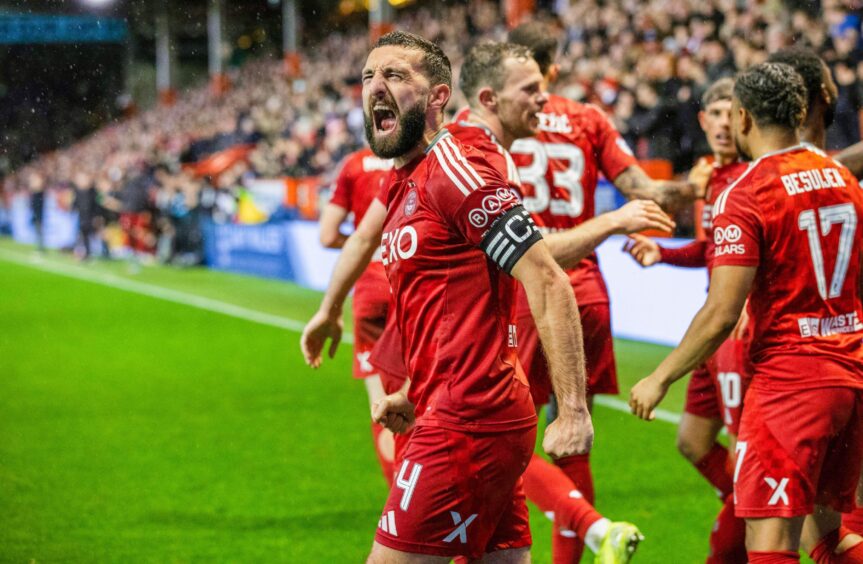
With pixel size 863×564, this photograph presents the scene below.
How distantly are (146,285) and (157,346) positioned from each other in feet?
25.7

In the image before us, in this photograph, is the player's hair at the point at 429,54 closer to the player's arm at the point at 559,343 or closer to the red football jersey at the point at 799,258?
the player's arm at the point at 559,343

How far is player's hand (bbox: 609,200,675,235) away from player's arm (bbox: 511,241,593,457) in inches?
38.2

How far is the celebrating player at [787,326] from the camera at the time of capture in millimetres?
3516

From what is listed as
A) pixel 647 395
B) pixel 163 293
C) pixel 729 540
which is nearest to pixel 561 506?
pixel 729 540

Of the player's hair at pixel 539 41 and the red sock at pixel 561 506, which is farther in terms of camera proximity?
the player's hair at pixel 539 41

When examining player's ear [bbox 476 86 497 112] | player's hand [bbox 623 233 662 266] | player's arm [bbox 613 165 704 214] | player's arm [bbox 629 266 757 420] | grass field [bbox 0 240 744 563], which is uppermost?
player's ear [bbox 476 86 497 112]

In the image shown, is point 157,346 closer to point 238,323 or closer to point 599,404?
point 238,323

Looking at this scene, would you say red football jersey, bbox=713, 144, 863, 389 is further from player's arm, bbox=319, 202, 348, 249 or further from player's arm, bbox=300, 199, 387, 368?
player's arm, bbox=319, 202, 348, 249

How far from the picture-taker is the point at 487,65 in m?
4.60

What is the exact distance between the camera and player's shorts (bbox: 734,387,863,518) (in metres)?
3.49

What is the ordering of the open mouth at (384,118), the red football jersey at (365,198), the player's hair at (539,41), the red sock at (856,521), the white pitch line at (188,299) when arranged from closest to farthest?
the open mouth at (384,118) < the red sock at (856,521) < the player's hair at (539,41) < the red football jersey at (365,198) < the white pitch line at (188,299)

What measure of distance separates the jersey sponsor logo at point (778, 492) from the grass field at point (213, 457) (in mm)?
1892

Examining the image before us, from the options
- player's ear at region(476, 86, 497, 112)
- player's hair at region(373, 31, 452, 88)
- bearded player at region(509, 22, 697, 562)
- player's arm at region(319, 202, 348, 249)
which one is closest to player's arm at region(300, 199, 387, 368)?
player's ear at region(476, 86, 497, 112)

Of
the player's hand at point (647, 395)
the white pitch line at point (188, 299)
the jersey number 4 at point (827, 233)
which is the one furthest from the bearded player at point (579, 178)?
the white pitch line at point (188, 299)
